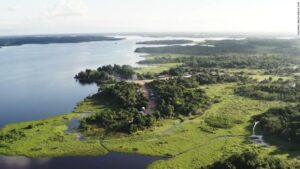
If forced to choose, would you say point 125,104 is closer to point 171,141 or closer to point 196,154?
point 171,141

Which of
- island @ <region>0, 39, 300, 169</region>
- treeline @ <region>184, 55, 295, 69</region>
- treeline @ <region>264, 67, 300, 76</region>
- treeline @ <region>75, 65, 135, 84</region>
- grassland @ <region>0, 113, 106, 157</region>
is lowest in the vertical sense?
grassland @ <region>0, 113, 106, 157</region>

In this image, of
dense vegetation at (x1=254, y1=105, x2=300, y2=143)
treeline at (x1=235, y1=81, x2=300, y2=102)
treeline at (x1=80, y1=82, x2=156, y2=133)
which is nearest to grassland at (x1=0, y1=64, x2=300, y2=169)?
treeline at (x1=80, y1=82, x2=156, y2=133)

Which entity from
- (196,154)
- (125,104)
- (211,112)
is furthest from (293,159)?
(125,104)

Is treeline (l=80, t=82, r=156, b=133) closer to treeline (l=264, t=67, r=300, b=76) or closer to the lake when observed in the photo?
the lake

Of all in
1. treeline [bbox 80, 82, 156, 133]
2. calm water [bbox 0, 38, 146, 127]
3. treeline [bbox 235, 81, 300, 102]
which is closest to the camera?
treeline [bbox 80, 82, 156, 133]

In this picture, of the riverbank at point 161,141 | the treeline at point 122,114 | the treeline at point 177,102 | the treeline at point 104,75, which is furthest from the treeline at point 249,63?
the riverbank at point 161,141

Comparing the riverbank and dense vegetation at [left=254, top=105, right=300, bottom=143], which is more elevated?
dense vegetation at [left=254, top=105, right=300, bottom=143]

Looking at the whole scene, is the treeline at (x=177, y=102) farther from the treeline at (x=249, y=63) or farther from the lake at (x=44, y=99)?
the treeline at (x=249, y=63)
